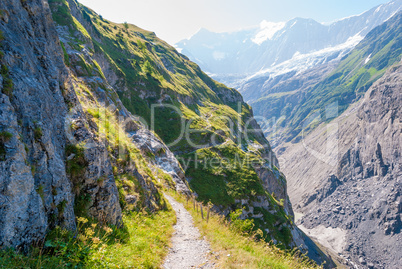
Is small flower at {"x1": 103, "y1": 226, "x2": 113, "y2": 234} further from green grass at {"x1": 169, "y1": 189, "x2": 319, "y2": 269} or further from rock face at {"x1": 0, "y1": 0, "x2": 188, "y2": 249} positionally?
green grass at {"x1": 169, "y1": 189, "x2": 319, "y2": 269}

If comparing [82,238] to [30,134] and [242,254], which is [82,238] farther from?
[242,254]

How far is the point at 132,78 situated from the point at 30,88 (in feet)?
222

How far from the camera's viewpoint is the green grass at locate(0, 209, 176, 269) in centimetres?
704

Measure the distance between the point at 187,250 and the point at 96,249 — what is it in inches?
256

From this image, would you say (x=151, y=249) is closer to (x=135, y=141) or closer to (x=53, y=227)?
(x=53, y=227)

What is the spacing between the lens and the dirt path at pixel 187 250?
12.0 metres

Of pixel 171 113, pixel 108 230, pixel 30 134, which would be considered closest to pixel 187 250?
pixel 108 230

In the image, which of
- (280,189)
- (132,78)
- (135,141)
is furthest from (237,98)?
(135,141)

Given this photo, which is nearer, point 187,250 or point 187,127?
point 187,250

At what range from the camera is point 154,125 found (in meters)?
64.2

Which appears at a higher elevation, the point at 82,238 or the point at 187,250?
the point at 82,238

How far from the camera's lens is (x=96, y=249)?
29.9 feet

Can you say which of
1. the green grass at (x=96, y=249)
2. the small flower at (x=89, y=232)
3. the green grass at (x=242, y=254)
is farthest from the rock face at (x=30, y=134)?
the green grass at (x=242, y=254)

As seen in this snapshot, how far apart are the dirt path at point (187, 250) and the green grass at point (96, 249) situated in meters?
0.64
